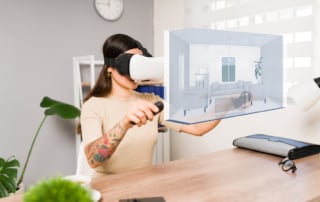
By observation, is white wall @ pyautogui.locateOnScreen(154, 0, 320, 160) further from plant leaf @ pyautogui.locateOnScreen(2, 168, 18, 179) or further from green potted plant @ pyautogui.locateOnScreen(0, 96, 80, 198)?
plant leaf @ pyautogui.locateOnScreen(2, 168, 18, 179)

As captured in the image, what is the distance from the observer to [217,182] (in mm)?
1149

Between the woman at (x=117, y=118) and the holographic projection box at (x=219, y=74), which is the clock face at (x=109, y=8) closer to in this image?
the woman at (x=117, y=118)

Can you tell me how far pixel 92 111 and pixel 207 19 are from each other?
56.3 inches

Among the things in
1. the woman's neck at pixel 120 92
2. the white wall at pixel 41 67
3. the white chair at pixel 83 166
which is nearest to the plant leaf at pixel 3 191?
the white wall at pixel 41 67

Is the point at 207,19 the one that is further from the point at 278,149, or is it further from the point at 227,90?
the point at 227,90


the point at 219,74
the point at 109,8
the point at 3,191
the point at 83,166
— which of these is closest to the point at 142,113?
the point at 219,74

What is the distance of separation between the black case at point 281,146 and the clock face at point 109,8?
1816 mm

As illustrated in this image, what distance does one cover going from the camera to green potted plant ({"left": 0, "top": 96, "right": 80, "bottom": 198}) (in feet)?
6.93

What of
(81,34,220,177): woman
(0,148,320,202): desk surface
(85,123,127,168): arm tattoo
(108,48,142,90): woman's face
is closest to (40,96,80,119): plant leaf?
(81,34,220,177): woman

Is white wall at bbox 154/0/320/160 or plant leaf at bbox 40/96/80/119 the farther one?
plant leaf at bbox 40/96/80/119

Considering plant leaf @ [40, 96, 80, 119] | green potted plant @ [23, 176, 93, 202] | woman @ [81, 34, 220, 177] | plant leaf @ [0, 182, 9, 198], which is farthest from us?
plant leaf @ [40, 96, 80, 119]

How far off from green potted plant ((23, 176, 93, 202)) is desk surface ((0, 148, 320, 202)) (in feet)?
1.82

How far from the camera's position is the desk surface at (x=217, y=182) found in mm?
1016

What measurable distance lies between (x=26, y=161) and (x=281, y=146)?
1.89m
